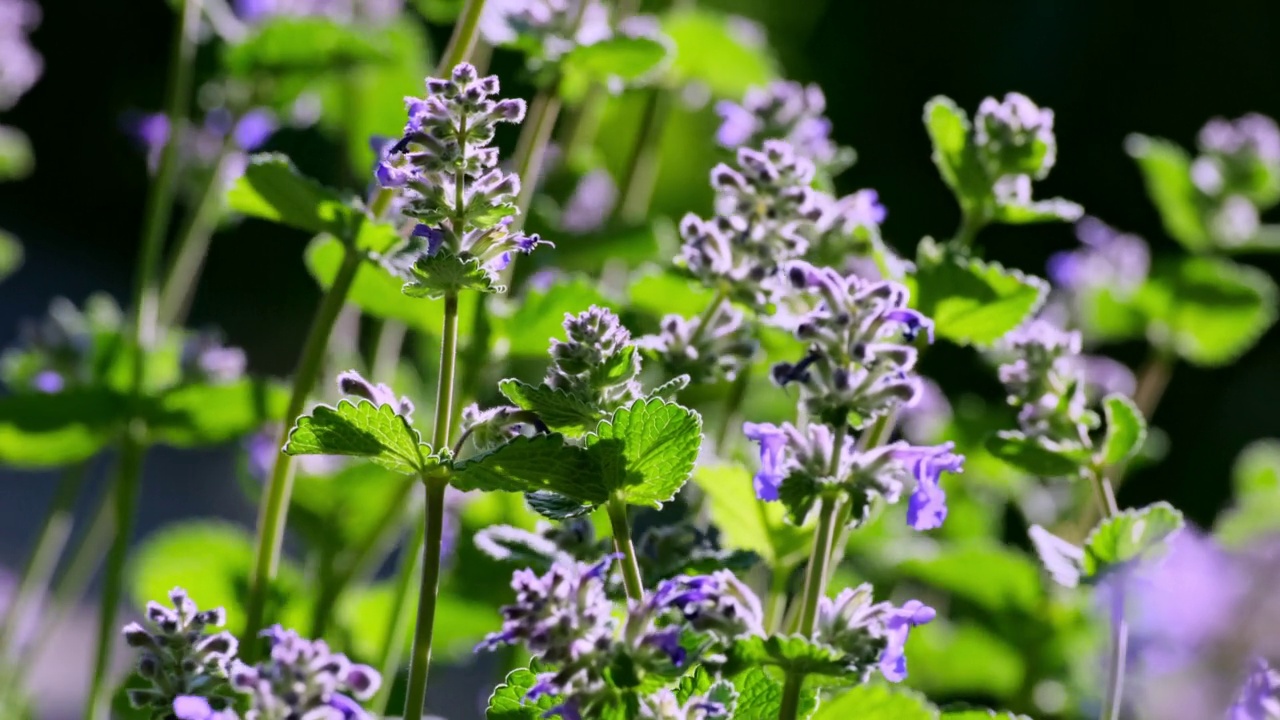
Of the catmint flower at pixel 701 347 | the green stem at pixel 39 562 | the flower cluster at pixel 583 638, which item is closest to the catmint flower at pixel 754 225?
the catmint flower at pixel 701 347

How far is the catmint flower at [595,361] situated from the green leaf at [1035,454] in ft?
0.98

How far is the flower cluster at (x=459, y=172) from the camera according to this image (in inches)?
23.2

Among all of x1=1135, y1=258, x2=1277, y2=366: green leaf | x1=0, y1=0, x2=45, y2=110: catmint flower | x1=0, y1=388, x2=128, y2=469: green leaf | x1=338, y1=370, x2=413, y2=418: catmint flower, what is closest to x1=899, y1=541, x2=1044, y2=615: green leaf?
x1=1135, y1=258, x2=1277, y2=366: green leaf

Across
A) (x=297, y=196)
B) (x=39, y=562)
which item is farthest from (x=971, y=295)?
(x=39, y=562)

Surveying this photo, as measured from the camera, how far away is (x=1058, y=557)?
2.61 feet

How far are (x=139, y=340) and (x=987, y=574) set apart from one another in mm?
755

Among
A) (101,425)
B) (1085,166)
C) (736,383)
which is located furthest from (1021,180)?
(1085,166)

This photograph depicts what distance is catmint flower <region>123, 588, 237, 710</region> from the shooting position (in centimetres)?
59

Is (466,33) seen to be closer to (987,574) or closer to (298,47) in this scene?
(298,47)

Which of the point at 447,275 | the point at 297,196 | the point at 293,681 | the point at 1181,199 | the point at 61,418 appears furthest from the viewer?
the point at 1181,199

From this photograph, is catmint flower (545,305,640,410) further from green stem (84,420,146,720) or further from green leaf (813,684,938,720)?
green stem (84,420,146,720)

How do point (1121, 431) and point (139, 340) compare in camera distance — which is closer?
point (1121, 431)

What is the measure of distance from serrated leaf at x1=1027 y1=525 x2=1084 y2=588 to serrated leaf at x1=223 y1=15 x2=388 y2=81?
2.60 feet

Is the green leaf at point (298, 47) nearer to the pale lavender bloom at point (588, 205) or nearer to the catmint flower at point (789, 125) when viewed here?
the pale lavender bloom at point (588, 205)
